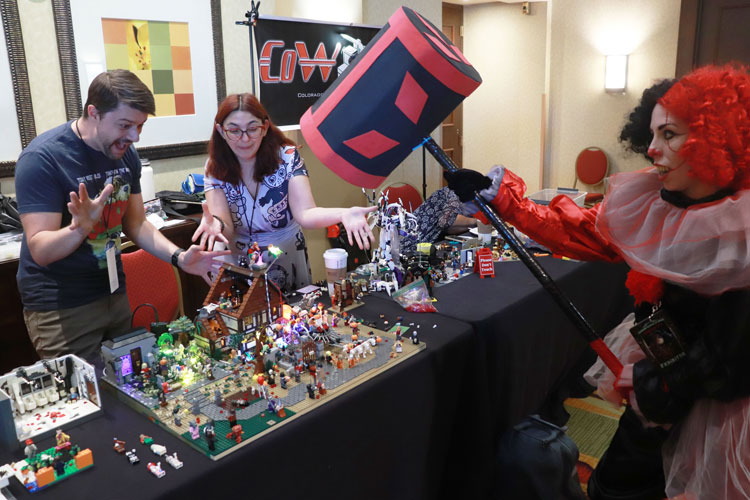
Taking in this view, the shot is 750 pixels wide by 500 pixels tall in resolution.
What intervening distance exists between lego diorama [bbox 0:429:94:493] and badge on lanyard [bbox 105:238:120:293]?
643mm

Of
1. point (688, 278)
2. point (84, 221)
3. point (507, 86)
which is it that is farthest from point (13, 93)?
point (507, 86)

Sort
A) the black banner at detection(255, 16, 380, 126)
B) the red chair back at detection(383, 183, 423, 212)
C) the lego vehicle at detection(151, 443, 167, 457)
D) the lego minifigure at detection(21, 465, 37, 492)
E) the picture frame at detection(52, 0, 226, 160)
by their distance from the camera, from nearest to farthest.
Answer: the lego minifigure at detection(21, 465, 37, 492)
the lego vehicle at detection(151, 443, 167, 457)
the picture frame at detection(52, 0, 226, 160)
the black banner at detection(255, 16, 380, 126)
the red chair back at detection(383, 183, 423, 212)

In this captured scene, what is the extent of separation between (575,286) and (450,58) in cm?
149

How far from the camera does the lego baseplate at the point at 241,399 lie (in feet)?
4.39

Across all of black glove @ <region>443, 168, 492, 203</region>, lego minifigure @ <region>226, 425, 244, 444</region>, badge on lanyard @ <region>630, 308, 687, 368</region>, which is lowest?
lego minifigure @ <region>226, 425, 244, 444</region>

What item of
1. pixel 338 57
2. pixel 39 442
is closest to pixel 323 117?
pixel 39 442

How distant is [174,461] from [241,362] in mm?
466

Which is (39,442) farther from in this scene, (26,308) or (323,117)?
(323,117)

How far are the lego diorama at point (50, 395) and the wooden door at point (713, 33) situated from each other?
195 inches

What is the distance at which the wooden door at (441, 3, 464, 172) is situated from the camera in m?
6.65

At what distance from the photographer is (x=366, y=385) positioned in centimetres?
158

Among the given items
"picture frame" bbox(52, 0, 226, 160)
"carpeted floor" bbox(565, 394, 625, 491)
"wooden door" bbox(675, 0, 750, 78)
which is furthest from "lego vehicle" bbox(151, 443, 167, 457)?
"wooden door" bbox(675, 0, 750, 78)

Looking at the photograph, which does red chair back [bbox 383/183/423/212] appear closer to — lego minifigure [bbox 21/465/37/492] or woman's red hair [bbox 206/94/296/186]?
woman's red hair [bbox 206/94/296/186]

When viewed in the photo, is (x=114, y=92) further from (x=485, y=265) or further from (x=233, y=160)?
(x=485, y=265)
